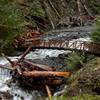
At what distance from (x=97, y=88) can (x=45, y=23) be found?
1121 cm

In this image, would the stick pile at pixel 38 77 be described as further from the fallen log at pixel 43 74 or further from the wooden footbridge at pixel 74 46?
the wooden footbridge at pixel 74 46

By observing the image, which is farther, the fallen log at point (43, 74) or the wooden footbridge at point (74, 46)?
the wooden footbridge at point (74, 46)

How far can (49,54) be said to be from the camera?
419 inches

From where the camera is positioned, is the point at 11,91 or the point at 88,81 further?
the point at 11,91

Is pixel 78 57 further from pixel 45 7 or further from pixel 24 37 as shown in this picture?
pixel 45 7

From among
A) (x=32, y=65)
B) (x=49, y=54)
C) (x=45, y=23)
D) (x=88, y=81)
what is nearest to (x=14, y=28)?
(x=49, y=54)

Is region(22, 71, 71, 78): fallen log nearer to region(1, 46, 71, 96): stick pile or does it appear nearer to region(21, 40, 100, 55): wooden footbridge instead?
region(1, 46, 71, 96): stick pile

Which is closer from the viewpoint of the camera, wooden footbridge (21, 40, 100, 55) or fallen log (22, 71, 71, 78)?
fallen log (22, 71, 71, 78)

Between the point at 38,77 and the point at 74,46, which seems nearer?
the point at 38,77

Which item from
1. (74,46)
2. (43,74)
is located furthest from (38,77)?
(74,46)

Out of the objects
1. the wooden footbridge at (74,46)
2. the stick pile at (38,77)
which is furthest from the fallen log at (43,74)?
the wooden footbridge at (74,46)

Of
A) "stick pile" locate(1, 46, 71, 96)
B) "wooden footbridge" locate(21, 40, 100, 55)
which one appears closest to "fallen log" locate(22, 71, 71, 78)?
"stick pile" locate(1, 46, 71, 96)

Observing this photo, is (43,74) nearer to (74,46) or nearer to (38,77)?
(38,77)

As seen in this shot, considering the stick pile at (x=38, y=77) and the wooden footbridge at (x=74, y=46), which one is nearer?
the stick pile at (x=38, y=77)
